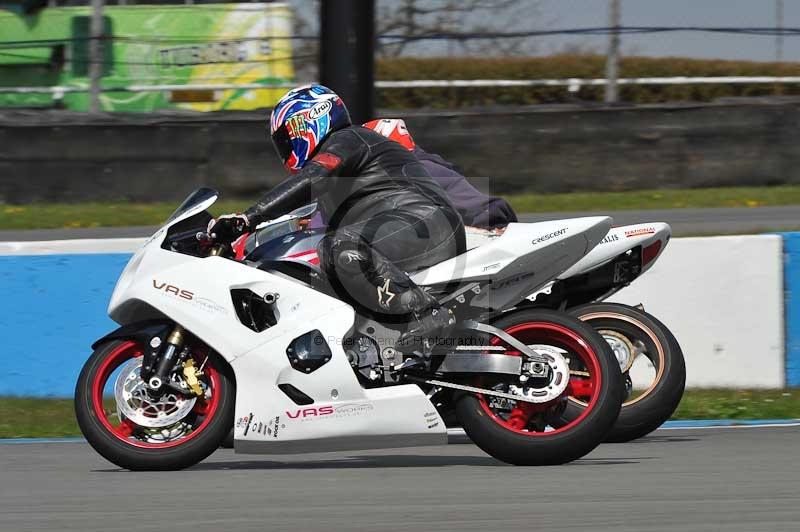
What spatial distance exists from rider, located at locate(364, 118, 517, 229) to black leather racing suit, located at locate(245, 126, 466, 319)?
63cm

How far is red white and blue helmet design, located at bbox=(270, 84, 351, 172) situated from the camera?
5566mm

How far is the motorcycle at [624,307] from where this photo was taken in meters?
5.86

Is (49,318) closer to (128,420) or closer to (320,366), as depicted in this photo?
(128,420)

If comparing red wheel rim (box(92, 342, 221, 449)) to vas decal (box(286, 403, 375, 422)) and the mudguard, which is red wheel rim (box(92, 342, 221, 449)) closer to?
the mudguard

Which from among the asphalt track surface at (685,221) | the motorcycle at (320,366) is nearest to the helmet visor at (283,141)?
the motorcycle at (320,366)

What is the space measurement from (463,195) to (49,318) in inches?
118

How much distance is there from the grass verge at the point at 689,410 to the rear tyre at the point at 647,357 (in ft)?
4.37

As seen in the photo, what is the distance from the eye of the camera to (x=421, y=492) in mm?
4883

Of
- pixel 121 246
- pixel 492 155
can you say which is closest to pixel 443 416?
pixel 121 246

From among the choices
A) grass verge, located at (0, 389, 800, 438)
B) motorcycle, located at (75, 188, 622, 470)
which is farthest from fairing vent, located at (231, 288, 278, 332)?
grass verge, located at (0, 389, 800, 438)

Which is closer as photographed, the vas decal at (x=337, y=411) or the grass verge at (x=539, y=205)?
the vas decal at (x=337, y=411)

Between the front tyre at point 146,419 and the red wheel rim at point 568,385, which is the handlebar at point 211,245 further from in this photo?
the red wheel rim at point 568,385

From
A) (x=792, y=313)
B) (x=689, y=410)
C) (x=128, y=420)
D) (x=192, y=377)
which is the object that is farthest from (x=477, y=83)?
(x=128, y=420)

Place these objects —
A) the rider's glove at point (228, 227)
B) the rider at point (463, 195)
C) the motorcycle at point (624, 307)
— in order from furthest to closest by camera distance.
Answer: the rider at point (463, 195), the motorcycle at point (624, 307), the rider's glove at point (228, 227)
